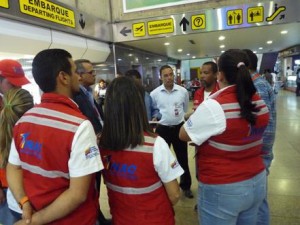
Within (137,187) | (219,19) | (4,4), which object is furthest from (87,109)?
(219,19)

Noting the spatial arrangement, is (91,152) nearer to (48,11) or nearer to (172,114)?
Answer: (172,114)

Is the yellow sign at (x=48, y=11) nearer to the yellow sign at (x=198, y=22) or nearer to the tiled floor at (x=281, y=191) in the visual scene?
the yellow sign at (x=198, y=22)

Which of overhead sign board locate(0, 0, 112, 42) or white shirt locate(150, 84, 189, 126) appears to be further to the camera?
overhead sign board locate(0, 0, 112, 42)

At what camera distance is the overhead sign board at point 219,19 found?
17.7ft

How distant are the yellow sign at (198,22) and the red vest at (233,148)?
4759mm

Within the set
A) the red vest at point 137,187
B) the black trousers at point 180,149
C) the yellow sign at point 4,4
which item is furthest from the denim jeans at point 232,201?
the yellow sign at point 4,4

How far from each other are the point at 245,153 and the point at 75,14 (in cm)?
472

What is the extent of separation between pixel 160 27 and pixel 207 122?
5181 mm

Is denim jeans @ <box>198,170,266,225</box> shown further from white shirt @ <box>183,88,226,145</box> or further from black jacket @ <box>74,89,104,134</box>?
black jacket @ <box>74,89,104,134</box>

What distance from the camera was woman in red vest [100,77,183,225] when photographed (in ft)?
3.88

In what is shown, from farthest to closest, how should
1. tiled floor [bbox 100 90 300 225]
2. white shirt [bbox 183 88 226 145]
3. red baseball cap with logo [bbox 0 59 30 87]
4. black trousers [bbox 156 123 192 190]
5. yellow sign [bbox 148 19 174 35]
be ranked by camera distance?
yellow sign [bbox 148 19 174 35], black trousers [bbox 156 123 192 190], tiled floor [bbox 100 90 300 225], red baseball cap with logo [bbox 0 59 30 87], white shirt [bbox 183 88 226 145]

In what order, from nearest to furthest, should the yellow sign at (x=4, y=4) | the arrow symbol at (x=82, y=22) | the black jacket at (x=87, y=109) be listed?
1. the black jacket at (x=87, y=109)
2. the yellow sign at (x=4, y=4)
3. the arrow symbol at (x=82, y=22)

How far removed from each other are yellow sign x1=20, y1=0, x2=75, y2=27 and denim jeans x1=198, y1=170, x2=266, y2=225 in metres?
3.65

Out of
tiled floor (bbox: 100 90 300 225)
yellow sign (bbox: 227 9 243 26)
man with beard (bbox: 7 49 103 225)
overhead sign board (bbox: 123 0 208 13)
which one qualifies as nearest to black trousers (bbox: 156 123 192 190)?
tiled floor (bbox: 100 90 300 225)
